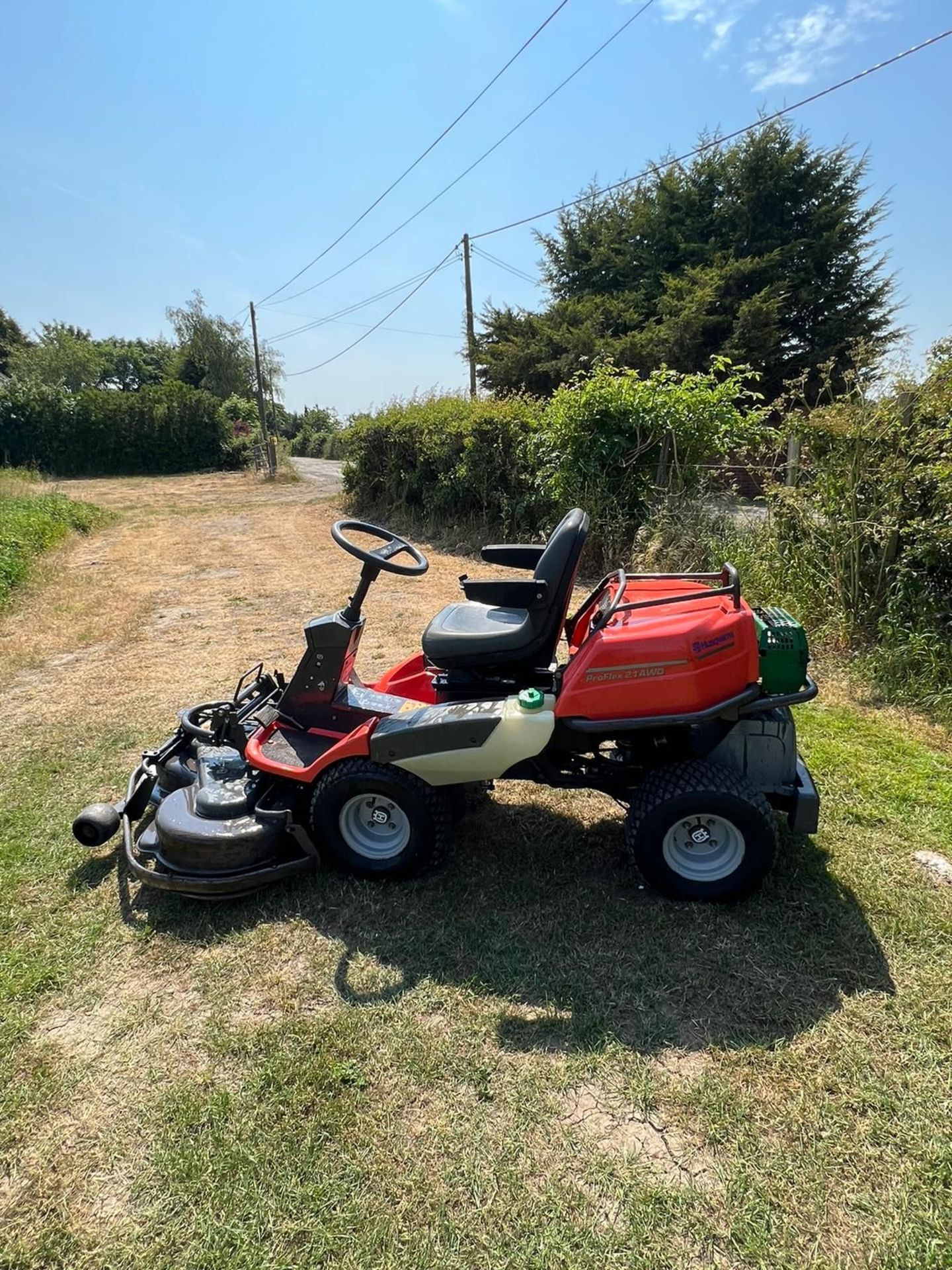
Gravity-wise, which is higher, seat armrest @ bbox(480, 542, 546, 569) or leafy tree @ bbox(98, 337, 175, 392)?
leafy tree @ bbox(98, 337, 175, 392)

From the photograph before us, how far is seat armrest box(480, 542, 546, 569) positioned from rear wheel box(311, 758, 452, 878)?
1.16 meters

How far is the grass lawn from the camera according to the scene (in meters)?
1.56

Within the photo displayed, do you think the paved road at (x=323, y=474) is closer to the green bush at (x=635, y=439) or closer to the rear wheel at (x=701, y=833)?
the green bush at (x=635, y=439)

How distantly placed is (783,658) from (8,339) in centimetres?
6399

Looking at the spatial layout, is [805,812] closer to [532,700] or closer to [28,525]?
[532,700]

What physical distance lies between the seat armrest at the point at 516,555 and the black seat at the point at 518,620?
1.75 feet

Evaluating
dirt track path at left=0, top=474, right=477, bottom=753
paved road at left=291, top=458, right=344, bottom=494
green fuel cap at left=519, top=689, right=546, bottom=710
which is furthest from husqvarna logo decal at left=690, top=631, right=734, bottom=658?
paved road at left=291, top=458, right=344, bottom=494

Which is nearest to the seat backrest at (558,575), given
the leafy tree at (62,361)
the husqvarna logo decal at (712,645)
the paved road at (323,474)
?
the husqvarna logo decal at (712,645)

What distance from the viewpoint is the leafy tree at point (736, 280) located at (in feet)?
57.9

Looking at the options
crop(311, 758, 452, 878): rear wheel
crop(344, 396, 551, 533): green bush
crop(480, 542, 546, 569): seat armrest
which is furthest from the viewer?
crop(344, 396, 551, 533): green bush

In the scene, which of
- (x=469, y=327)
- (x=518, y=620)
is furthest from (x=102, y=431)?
(x=518, y=620)

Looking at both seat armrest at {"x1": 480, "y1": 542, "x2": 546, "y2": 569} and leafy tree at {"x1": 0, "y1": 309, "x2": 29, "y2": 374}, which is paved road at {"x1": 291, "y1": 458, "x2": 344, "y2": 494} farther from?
leafy tree at {"x1": 0, "y1": 309, "x2": 29, "y2": 374}

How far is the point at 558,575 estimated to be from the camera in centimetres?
255

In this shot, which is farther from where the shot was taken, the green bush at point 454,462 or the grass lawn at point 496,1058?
the green bush at point 454,462
